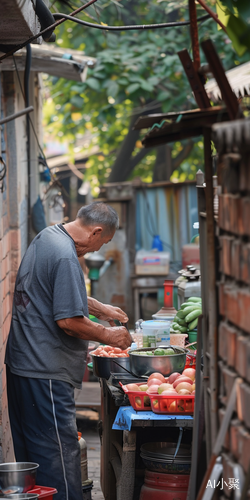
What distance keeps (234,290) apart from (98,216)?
6.58 feet

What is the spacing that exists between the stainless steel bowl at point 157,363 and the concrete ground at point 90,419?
2.49 m

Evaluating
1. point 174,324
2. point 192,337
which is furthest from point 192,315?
point 174,324

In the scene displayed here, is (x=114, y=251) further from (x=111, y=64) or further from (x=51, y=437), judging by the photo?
(x=51, y=437)

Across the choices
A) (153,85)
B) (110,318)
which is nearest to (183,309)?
(110,318)

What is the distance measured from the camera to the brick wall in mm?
2340

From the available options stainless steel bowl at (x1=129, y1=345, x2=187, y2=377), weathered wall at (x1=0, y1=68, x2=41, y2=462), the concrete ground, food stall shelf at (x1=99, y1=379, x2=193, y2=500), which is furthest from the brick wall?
the concrete ground

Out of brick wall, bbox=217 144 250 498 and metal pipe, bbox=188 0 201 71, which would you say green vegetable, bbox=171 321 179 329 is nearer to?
brick wall, bbox=217 144 250 498

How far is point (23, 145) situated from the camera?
7.73 metres

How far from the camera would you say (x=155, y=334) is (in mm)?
5043

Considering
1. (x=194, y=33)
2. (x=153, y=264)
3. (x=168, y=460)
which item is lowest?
(x=168, y=460)

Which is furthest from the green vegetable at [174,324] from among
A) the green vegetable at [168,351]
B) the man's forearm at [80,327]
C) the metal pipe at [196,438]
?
the metal pipe at [196,438]

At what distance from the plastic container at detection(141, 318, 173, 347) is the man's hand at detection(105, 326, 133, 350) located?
0.49 metres

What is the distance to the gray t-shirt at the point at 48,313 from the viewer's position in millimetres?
3969

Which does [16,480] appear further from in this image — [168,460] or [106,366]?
[106,366]
